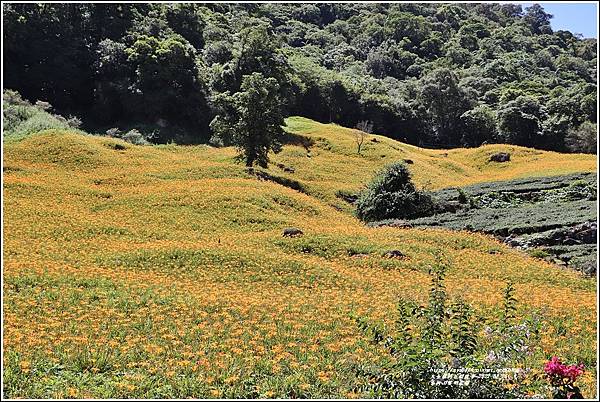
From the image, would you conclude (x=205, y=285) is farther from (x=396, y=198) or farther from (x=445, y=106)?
(x=445, y=106)

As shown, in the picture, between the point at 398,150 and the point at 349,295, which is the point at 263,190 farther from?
the point at 398,150

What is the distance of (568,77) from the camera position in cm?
10844

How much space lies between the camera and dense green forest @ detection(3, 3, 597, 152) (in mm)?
56812

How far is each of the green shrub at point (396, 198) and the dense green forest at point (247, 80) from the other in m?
12.0

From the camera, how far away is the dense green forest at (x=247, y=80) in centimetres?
5681

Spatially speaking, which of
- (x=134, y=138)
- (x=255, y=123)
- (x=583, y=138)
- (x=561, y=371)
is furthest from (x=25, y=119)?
(x=583, y=138)

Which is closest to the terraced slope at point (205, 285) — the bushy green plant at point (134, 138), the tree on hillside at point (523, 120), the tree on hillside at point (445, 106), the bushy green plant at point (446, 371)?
the bushy green plant at point (446, 371)

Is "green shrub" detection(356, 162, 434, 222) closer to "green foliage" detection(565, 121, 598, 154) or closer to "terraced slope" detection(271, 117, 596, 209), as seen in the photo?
"terraced slope" detection(271, 117, 596, 209)

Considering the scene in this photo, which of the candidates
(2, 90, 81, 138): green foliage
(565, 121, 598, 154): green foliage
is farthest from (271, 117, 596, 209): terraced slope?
(2, 90, 81, 138): green foliage

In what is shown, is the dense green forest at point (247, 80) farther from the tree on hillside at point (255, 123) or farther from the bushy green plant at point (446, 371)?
the bushy green plant at point (446, 371)

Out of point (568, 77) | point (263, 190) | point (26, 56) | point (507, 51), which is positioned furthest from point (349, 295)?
point (507, 51)

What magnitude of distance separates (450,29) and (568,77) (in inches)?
1898

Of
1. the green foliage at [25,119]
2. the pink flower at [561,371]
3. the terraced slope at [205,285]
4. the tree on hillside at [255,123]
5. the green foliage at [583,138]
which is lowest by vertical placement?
the terraced slope at [205,285]

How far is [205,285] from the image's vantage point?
15.8 meters
